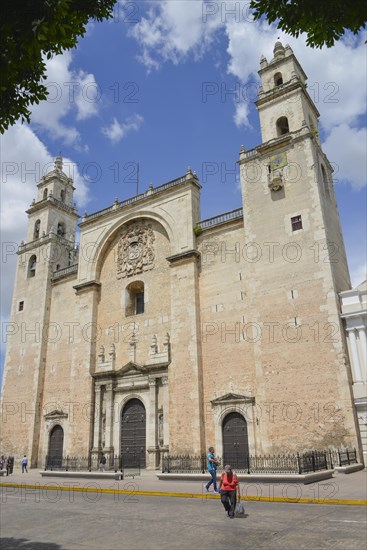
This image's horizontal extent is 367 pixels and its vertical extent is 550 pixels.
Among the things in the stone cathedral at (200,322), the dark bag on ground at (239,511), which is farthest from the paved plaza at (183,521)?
the stone cathedral at (200,322)

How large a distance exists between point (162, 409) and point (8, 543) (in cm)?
1684

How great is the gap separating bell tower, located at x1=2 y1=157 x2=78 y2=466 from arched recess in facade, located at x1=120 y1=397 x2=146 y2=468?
24.6 ft

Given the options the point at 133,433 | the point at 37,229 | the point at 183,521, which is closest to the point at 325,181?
the point at 133,433

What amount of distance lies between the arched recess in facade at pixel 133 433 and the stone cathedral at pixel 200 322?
9 centimetres

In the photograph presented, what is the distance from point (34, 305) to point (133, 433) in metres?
13.5

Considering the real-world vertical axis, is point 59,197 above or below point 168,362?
above

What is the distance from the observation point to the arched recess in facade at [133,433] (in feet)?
78.4

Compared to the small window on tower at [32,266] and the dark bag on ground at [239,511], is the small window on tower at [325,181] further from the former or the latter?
the small window on tower at [32,266]

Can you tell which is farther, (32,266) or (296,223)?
(32,266)

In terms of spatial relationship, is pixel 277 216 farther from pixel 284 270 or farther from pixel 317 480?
pixel 317 480

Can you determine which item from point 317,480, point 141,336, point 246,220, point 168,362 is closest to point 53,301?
point 141,336

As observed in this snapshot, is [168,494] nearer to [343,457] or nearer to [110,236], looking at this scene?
[343,457]

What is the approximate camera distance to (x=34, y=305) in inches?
1281

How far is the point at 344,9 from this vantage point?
4.27 meters
